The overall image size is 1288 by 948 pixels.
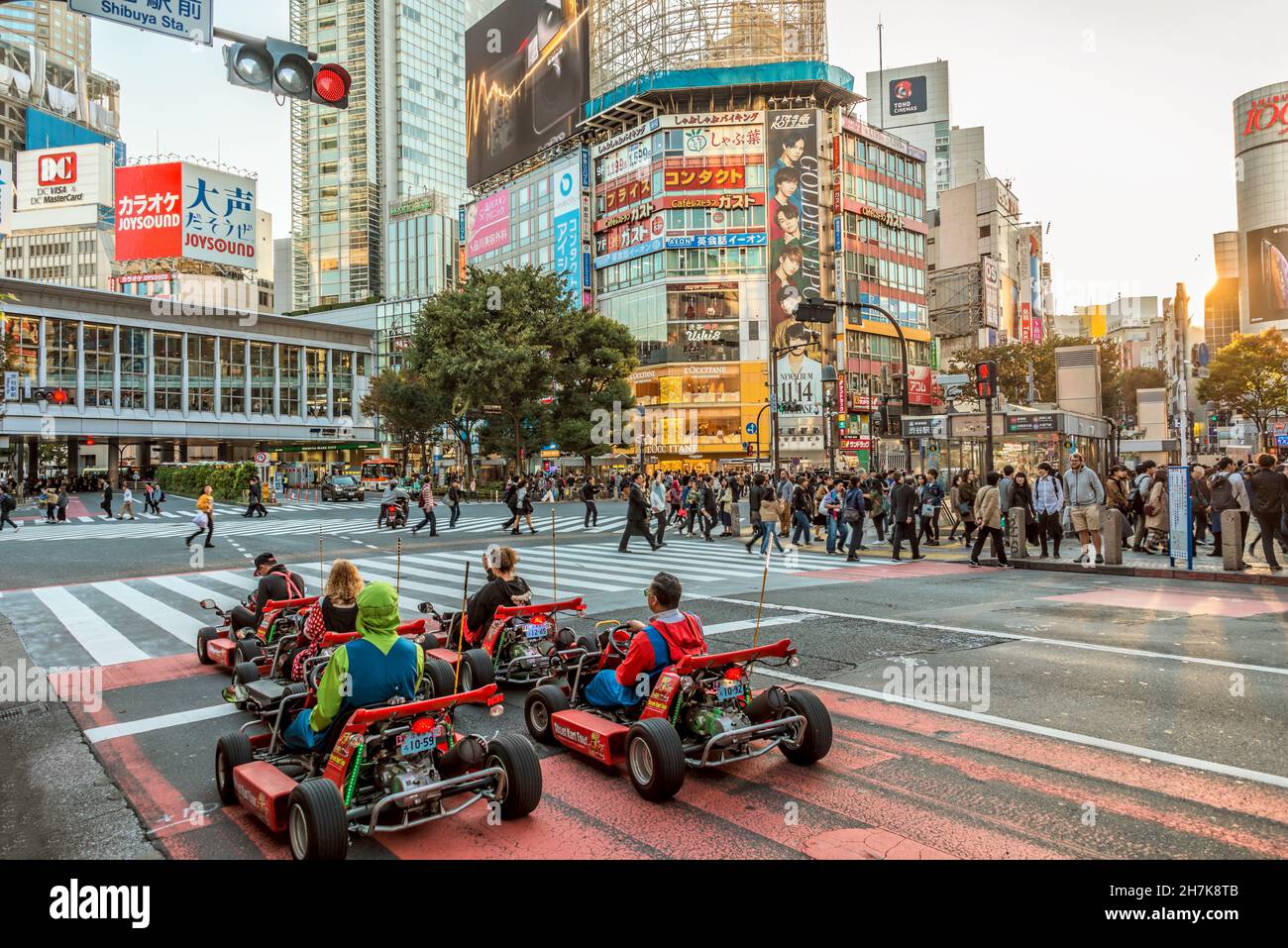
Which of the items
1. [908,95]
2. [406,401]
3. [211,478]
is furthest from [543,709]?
[908,95]

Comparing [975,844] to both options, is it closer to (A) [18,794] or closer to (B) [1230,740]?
(B) [1230,740]

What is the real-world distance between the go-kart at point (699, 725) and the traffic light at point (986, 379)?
1519 centimetres

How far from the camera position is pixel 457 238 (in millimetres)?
117438

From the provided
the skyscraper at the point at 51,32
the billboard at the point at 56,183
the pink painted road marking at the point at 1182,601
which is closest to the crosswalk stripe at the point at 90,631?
the pink painted road marking at the point at 1182,601

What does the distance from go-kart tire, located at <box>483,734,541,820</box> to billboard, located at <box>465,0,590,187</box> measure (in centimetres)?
7592

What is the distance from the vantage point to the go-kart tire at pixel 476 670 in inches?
278

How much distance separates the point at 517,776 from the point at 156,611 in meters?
10.2

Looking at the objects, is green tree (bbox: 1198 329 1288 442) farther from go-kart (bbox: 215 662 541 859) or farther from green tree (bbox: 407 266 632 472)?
go-kart (bbox: 215 662 541 859)

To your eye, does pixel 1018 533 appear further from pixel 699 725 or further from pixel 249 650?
pixel 249 650

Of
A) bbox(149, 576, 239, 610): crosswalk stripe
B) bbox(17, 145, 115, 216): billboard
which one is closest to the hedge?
bbox(17, 145, 115, 216): billboard

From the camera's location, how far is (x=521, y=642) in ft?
24.8

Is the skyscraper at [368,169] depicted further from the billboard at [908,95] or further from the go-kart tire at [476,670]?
the go-kart tire at [476,670]
